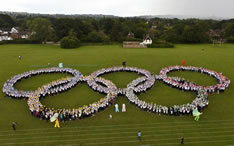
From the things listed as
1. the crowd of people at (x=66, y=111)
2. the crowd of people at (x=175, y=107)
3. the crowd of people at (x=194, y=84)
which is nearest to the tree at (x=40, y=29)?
the crowd of people at (x=66, y=111)

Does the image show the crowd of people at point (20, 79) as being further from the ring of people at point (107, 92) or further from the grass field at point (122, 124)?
the grass field at point (122, 124)

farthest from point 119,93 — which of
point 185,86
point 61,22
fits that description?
point 61,22

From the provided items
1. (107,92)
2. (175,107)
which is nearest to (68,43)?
(107,92)

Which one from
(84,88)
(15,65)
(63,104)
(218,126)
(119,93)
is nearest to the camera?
(218,126)

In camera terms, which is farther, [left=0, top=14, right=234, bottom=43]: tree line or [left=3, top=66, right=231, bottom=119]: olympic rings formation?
[left=0, top=14, right=234, bottom=43]: tree line

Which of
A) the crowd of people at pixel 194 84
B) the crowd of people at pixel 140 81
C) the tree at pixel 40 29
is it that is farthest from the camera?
the tree at pixel 40 29

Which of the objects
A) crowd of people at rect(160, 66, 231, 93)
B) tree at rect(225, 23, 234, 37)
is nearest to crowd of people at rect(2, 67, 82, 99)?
crowd of people at rect(160, 66, 231, 93)

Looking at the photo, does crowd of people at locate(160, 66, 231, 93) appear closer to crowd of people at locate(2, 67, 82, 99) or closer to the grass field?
the grass field

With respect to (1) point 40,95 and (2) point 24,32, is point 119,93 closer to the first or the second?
(1) point 40,95
